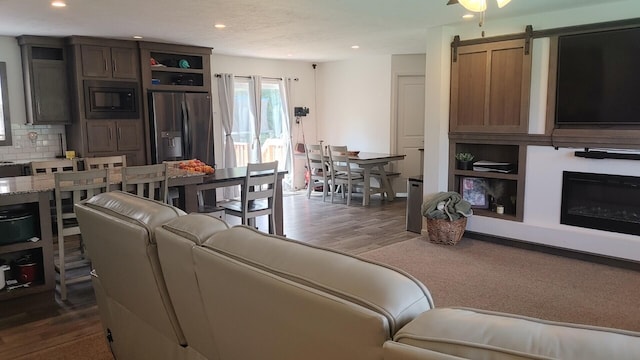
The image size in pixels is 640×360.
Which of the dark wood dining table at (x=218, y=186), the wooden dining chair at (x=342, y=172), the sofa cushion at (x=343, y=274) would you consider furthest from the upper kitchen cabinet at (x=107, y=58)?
the sofa cushion at (x=343, y=274)

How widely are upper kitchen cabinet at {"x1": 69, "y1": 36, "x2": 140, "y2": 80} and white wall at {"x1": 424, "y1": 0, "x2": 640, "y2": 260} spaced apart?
385 cm

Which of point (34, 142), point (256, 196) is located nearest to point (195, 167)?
point (256, 196)

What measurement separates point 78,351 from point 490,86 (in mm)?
4498

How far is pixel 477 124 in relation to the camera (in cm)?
529

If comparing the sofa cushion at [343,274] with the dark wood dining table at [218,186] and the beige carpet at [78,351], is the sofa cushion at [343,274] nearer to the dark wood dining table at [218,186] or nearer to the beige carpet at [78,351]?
the beige carpet at [78,351]

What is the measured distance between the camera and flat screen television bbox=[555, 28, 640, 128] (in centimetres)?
425

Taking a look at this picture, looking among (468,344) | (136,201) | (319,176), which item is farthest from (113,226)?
(319,176)

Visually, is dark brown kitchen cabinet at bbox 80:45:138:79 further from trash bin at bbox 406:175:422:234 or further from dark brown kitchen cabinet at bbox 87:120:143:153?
trash bin at bbox 406:175:422:234

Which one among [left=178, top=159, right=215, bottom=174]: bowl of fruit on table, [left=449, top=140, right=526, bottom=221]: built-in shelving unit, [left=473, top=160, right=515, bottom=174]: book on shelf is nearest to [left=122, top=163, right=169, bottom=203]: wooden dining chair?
[left=178, top=159, right=215, bottom=174]: bowl of fruit on table

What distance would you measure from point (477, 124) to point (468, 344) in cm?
477

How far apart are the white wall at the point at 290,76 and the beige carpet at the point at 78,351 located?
5.25 metres

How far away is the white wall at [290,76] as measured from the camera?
8.02m

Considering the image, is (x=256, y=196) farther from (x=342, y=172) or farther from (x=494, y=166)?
(x=342, y=172)

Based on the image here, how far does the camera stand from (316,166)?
8.28m
